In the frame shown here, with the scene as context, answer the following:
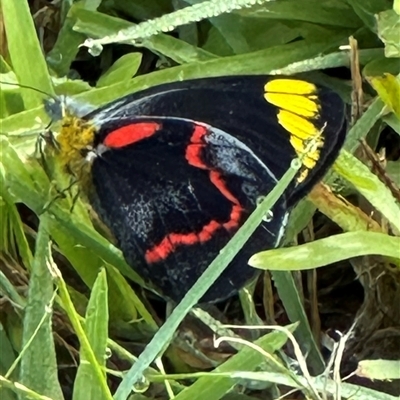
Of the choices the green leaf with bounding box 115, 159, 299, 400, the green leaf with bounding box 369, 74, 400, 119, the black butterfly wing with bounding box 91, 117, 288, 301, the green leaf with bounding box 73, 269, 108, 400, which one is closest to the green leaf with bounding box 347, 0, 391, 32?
the green leaf with bounding box 369, 74, 400, 119

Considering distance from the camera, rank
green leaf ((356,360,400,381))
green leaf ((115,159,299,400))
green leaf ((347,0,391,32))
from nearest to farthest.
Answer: green leaf ((115,159,299,400)), green leaf ((356,360,400,381)), green leaf ((347,0,391,32))

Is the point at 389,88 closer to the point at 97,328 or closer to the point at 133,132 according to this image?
the point at 133,132

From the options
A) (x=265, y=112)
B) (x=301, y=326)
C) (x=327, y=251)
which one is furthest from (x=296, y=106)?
(x=301, y=326)

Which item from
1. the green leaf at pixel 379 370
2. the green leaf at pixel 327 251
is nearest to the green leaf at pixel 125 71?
the green leaf at pixel 327 251

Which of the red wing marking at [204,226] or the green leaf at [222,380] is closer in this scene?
the green leaf at [222,380]

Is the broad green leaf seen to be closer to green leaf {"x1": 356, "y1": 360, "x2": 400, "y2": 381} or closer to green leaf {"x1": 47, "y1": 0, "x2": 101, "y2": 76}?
green leaf {"x1": 47, "y1": 0, "x2": 101, "y2": 76}

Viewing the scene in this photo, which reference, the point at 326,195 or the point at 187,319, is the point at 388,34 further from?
the point at 187,319

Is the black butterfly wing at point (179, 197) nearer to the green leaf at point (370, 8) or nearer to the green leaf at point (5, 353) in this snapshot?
the green leaf at point (5, 353)

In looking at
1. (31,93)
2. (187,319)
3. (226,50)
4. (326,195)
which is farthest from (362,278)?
(31,93)
